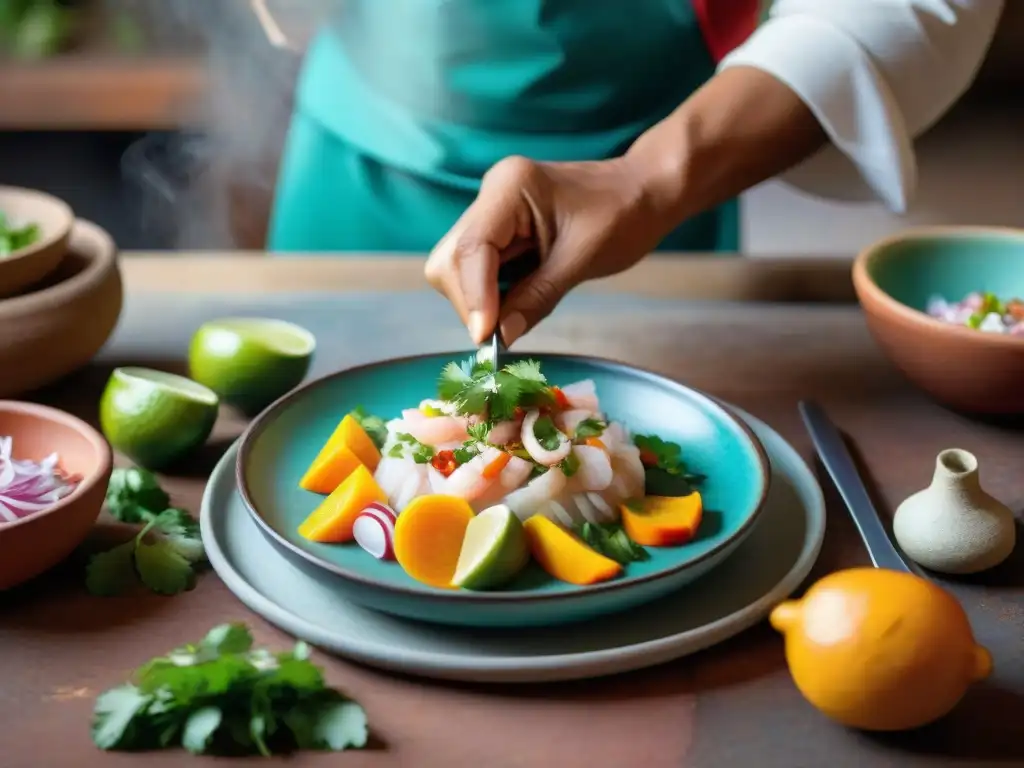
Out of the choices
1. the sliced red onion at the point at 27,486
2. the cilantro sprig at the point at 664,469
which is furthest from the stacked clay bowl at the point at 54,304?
the cilantro sprig at the point at 664,469

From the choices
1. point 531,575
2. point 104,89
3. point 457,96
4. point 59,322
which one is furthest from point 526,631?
point 104,89

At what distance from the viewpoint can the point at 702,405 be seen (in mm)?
1255

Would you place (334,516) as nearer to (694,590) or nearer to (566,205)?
(694,590)

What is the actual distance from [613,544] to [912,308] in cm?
65

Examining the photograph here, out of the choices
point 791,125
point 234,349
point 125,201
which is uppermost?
point 791,125

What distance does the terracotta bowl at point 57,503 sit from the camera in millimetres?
958

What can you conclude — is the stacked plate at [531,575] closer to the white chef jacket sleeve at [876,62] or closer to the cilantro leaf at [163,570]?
the cilantro leaf at [163,570]

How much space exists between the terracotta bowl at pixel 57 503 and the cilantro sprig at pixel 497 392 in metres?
0.34

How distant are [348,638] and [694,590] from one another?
0.31m

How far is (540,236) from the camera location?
1381 millimetres

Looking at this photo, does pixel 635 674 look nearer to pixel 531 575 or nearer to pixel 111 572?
pixel 531 575

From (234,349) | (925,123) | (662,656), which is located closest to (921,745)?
(662,656)

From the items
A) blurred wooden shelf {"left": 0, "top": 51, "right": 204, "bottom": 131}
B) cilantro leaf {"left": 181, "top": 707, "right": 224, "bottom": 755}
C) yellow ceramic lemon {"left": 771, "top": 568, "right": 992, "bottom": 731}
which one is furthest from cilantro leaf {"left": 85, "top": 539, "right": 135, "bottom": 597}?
blurred wooden shelf {"left": 0, "top": 51, "right": 204, "bottom": 131}

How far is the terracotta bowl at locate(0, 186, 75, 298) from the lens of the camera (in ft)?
4.28
